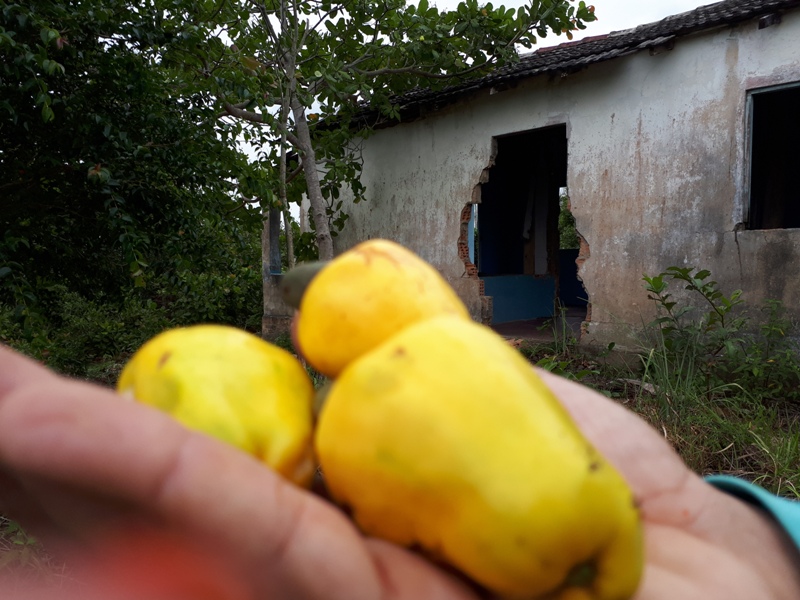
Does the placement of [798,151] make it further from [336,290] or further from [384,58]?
[336,290]

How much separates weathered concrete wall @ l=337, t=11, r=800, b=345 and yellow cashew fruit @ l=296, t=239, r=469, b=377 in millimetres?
4744

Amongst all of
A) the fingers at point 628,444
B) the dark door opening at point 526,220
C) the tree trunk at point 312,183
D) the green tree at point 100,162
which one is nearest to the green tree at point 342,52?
the tree trunk at point 312,183

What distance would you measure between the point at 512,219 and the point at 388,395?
9237 mm

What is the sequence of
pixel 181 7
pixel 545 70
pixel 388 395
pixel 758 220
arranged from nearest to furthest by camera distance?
1. pixel 388 395
2. pixel 181 7
3. pixel 545 70
4. pixel 758 220

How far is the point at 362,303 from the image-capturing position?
3.18 feet

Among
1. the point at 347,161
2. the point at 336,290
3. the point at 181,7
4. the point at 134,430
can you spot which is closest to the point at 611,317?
the point at 347,161

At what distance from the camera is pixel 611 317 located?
18.8 feet

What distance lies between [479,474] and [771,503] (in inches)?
35.5

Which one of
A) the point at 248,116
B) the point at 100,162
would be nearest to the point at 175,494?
the point at 100,162

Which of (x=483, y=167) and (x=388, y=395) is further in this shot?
(x=483, y=167)

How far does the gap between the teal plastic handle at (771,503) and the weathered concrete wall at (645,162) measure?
407 cm

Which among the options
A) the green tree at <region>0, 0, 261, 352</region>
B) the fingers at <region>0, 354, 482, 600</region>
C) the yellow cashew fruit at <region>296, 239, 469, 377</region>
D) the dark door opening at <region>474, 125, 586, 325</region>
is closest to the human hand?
the fingers at <region>0, 354, 482, 600</region>

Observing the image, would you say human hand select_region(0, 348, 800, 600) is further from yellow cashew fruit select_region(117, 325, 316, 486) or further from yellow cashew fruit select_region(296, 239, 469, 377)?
yellow cashew fruit select_region(296, 239, 469, 377)

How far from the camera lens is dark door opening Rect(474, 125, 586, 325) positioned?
927 cm
